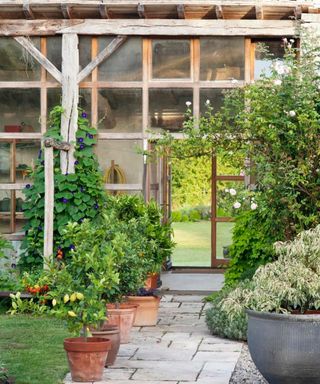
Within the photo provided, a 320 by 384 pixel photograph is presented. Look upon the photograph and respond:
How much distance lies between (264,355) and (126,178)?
5905mm

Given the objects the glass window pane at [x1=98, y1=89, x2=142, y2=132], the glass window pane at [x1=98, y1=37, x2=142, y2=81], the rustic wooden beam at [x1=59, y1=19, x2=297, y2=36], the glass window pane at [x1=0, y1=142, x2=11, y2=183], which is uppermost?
Answer: the rustic wooden beam at [x1=59, y1=19, x2=297, y2=36]

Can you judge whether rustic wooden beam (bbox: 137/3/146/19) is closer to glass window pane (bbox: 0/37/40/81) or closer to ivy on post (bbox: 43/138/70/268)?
glass window pane (bbox: 0/37/40/81)

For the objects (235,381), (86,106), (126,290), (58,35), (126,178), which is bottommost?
(235,381)

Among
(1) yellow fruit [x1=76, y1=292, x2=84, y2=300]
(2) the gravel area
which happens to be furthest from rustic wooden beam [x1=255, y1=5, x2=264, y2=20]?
(1) yellow fruit [x1=76, y1=292, x2=84, y2=300]

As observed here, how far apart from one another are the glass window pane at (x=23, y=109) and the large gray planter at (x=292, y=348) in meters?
6.38

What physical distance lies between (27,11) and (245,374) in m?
5.93

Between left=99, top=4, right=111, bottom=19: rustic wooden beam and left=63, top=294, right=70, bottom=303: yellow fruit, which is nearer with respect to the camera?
left=63, top=294, right=70, bottom=303: yellow fruit

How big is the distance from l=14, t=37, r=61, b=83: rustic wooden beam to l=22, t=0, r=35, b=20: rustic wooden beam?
27 cm

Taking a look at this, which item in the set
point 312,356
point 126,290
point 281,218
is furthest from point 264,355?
point 281,218

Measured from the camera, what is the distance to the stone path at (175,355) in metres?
8.06

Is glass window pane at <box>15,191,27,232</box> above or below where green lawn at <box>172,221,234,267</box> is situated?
above

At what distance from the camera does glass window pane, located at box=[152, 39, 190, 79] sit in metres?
12.8

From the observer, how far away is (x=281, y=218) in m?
10.5

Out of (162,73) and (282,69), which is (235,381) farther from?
(162,73)
